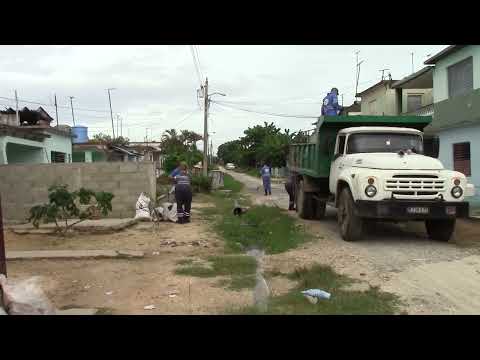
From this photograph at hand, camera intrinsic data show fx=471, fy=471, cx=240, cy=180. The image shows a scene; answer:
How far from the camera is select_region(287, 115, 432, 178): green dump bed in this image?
10305mm

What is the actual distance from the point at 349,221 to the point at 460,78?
10.2m

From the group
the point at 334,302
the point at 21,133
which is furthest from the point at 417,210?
the point at 21,133

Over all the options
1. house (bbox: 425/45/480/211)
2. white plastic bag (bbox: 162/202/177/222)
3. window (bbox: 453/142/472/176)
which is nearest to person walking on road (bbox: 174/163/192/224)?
white plastic bag (bbox: 162/202/177/222)

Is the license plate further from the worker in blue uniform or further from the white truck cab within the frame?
the worker in blue uniform

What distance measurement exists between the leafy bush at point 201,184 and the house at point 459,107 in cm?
1102

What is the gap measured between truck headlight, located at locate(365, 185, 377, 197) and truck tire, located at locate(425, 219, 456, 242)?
1.69 m

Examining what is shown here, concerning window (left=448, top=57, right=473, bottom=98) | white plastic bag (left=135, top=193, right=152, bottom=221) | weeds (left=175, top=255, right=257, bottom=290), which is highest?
window (left=448, top=57, right=473, bottom=98)

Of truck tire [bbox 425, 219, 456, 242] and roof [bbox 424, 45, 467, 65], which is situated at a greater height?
roof [bbox 424, 45, 467, 65]

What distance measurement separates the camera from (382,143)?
30.9 ft

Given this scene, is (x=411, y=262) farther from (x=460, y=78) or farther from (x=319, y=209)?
(x=460, y=78)

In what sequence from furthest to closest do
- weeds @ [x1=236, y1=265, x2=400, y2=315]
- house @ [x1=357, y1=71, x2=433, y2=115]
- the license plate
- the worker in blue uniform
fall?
1. house @ [x1=357, y1=71, x2=433, y2=115]
2. the worker in blue uniform
3. the license plate
4. weeds @ [x1=236, y1=265, x2=400, y2=315]

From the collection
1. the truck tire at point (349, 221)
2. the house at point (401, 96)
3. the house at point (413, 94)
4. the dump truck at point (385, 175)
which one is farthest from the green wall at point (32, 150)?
the house at point (413, 94)
